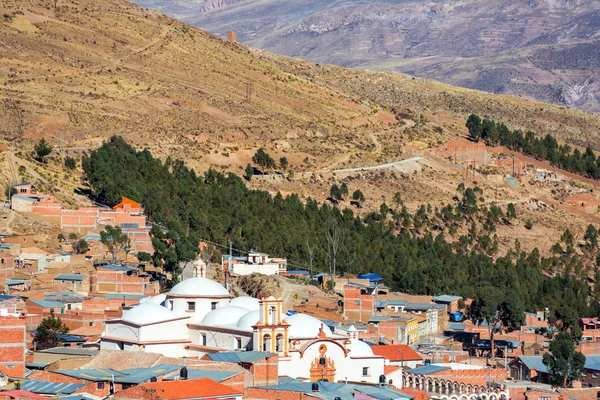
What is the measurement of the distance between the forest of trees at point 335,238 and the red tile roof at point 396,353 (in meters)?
17.7

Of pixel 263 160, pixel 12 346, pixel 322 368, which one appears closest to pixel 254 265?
pixel 322 368

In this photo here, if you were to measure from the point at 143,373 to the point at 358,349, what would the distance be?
13160 mm

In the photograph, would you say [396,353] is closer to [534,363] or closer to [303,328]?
[303,328]

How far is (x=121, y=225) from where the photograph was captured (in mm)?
100188

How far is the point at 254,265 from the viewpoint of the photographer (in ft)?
312

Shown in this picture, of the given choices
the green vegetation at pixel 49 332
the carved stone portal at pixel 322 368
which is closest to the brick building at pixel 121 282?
the green vegetation at pixel 49 332

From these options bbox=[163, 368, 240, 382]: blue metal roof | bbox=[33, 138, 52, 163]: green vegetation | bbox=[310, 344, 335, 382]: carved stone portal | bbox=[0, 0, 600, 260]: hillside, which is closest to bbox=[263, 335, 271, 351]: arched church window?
bbox=[310, 344, 335, 382]: carved stone portal

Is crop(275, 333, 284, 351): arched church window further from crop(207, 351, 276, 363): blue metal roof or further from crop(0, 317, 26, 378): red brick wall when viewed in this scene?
crop(0, 317, 26, 378): red brick wall

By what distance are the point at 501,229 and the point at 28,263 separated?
211 ft

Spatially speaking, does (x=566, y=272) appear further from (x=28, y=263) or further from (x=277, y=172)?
(x=28, y=263)

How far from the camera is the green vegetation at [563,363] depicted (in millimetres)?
84375

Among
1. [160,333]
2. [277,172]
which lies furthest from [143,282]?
[277,172]

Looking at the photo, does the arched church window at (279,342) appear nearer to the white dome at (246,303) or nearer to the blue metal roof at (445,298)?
the white dome at (246,303)

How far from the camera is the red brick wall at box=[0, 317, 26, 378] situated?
5791 cm
